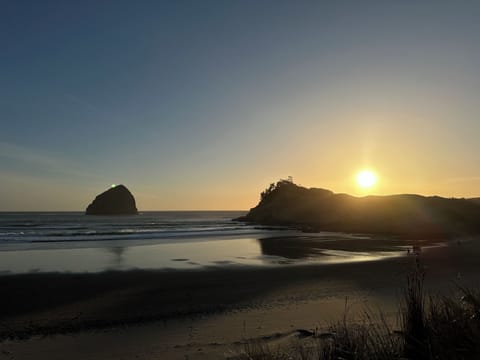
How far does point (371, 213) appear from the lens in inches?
2707

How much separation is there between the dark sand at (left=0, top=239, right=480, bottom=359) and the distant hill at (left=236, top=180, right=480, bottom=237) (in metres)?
33.6

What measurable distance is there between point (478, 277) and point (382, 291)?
223 inches

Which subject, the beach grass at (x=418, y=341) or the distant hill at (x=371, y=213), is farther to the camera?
the distant hill at (x=371, y=213)

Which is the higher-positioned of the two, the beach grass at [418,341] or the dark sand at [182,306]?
the beach grass at [418,341]

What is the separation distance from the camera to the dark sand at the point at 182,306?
870 cm

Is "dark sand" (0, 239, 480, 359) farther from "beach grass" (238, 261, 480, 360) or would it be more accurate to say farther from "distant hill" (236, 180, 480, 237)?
"distant hill" (236, 180, 480, 237)

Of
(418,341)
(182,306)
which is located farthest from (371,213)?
(418,341)

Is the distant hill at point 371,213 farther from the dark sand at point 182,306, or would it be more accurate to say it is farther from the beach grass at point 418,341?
the beach grass at point 418,341

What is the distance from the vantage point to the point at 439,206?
6638 centimetres

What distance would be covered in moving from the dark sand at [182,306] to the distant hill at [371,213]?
110ft

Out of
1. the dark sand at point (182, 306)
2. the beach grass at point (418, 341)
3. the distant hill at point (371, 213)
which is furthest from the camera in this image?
the distant hill at point (371, 213)

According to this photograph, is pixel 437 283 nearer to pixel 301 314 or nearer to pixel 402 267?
pixel 402 267

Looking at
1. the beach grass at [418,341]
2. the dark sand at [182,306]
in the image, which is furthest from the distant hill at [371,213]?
the beach grass at [418,341]

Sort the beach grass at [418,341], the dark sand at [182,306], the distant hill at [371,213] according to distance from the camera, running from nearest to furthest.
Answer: the beach grass at [418,341] < the dark sand at [182,306] < the distant hill at [371,213]
